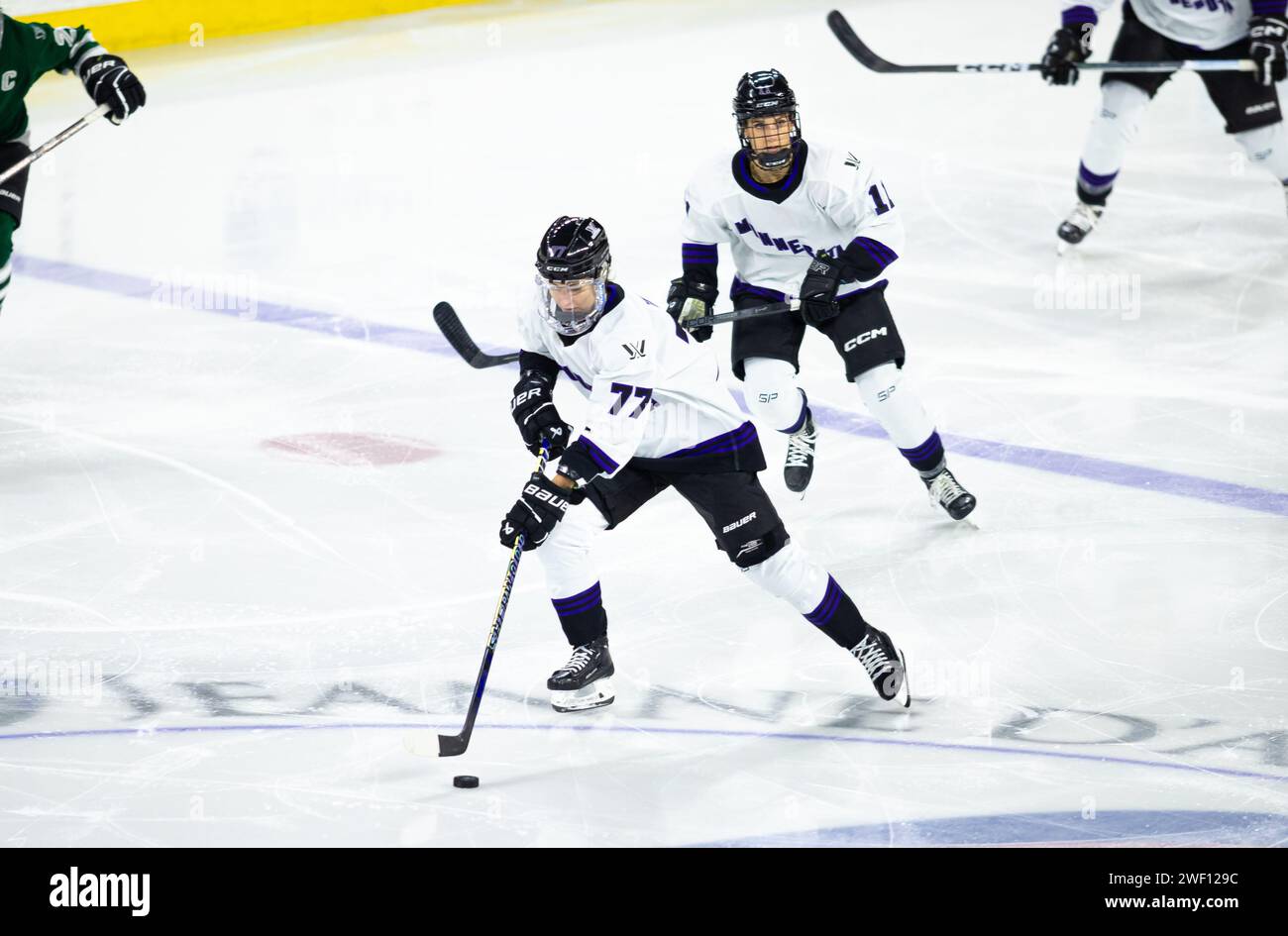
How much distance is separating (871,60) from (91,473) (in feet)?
9.64

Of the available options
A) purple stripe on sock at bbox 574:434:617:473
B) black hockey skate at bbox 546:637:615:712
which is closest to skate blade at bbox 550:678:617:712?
black hockey skate at bbox 546:637:615:712

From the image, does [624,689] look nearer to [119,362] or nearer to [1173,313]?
[119,362]

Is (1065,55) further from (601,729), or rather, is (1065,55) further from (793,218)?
(601,729)

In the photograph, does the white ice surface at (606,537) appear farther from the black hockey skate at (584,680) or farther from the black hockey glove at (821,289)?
the black hockey glove at (821,289)

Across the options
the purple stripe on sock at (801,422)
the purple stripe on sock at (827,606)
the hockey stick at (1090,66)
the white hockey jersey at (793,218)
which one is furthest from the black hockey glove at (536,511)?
the hockey stick at (1090,66)

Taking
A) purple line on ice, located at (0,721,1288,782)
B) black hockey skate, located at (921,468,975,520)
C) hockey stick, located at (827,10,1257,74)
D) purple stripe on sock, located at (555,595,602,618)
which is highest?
hockey stick, located at (827,10,1257,74)

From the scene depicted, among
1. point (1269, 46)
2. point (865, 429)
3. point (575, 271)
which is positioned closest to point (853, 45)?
point (1269, 46)

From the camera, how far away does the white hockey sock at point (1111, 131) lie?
6.35 metres

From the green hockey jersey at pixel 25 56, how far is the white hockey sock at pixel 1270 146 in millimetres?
3721

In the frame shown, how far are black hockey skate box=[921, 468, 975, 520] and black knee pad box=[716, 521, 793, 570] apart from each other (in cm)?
112

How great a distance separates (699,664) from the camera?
153 inches

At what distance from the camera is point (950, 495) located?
459 cm

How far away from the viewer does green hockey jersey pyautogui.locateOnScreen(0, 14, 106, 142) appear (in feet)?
15.6

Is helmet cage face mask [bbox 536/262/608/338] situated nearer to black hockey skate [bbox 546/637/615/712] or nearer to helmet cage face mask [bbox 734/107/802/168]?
black hockey skate [bbox 546/637/615/712]
